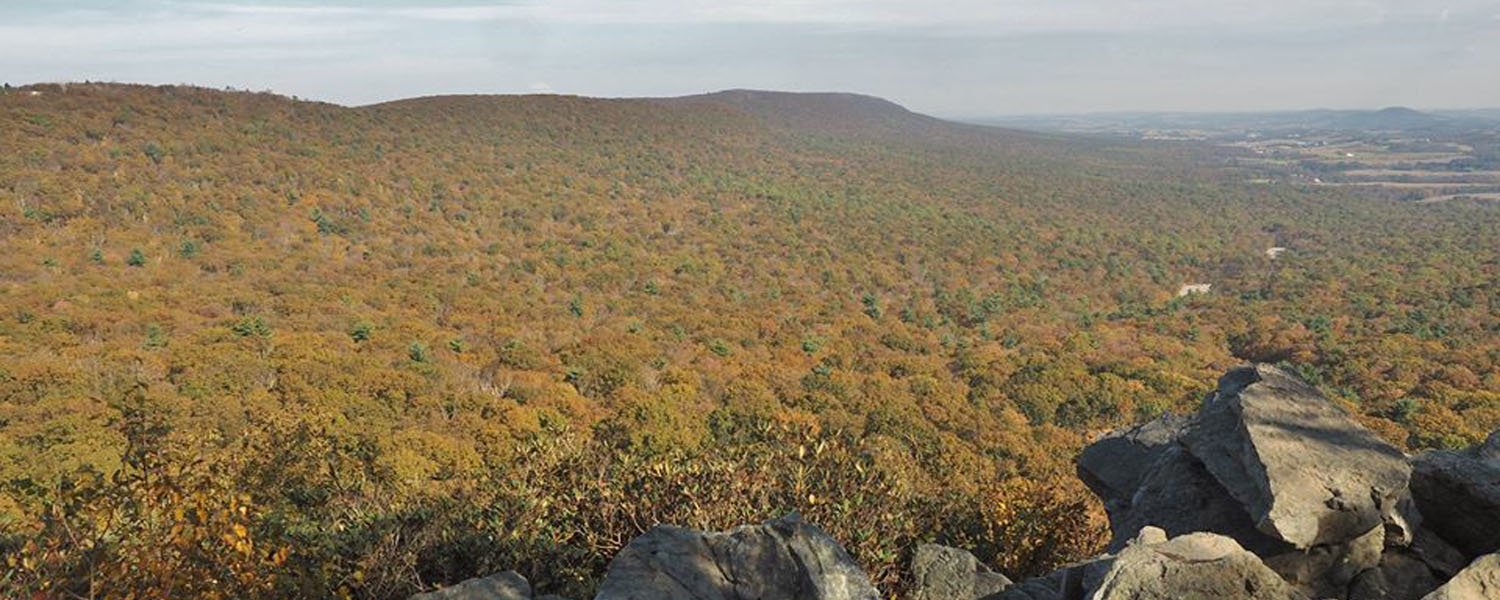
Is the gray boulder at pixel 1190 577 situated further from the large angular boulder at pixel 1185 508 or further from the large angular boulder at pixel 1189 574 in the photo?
the large angular boulder at pixel 1185 508

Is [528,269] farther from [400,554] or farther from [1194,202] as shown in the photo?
[1194,202]

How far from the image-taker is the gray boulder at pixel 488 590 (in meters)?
8.18

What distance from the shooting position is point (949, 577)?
423 inches

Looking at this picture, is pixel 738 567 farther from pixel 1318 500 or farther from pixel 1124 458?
pixel 1124 458

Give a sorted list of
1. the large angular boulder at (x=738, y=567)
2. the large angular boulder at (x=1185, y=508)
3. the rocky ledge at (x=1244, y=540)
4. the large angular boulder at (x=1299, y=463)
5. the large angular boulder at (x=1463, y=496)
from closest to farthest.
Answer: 1. the rocky ledge at (x=1244, y=540)
2. the large angular boulder at (x=738, y=567)
3. the large angular boulder at (x=1299, y=463)
4. the large angular boulder at (x=1463, y=496)
5. the large angular boulder at (x=1185, y=508)

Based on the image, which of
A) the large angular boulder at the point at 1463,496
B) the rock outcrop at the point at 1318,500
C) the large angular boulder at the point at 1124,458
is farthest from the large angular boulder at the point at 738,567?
the large angular boulder at the point at 1124,458

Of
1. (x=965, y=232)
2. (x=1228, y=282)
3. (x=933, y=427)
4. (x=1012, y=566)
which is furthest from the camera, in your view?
(x=965, y=232)

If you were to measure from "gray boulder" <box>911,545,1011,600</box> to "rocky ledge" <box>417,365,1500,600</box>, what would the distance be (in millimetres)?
20

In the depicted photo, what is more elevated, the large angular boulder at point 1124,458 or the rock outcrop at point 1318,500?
the rock outcrop at point 1318,500

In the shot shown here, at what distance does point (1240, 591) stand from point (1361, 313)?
88335 mm

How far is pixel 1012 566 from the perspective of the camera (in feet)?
46.6

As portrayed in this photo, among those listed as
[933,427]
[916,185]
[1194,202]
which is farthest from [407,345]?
[1194,202]

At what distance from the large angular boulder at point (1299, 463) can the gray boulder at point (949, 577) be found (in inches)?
139

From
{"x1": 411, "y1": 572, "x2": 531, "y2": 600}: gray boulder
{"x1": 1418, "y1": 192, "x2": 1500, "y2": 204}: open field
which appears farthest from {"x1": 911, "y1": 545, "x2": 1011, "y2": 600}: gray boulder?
{"x1": 1418, "y1": 192, "x2": 1500, "y2": 204}: open field
